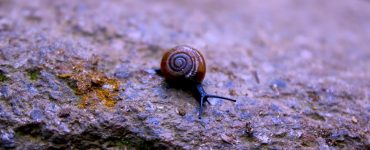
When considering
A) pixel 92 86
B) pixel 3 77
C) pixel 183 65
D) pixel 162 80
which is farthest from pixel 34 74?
pixel 183 65

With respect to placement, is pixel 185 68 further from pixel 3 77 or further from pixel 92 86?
pixel 3 77

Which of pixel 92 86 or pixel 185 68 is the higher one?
pixel 185 68

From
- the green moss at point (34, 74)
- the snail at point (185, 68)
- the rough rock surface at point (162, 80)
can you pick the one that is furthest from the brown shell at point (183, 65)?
the green moss at point (34, 74)

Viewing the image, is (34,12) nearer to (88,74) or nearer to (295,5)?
(88,74)

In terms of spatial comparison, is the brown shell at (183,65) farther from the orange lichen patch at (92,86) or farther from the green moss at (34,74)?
the green moss at (34,74)

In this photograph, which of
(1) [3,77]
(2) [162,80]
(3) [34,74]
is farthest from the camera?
(2) [162,80]
